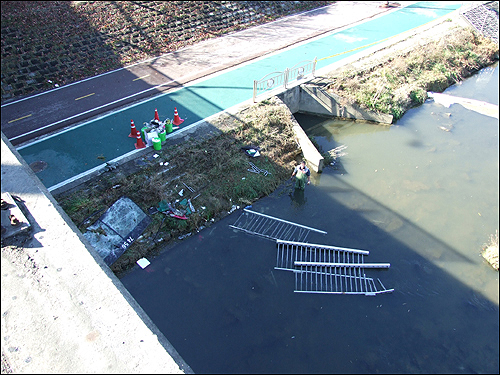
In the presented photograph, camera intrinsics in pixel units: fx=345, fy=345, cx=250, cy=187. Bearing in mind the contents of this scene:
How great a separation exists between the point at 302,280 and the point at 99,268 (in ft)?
17.5

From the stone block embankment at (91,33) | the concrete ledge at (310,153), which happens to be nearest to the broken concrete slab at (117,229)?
the concrete ledge at (310,153)

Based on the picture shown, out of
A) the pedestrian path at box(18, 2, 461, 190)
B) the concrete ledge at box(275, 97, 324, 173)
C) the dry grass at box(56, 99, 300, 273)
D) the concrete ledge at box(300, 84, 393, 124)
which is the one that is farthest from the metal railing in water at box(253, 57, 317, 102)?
the concrete ledge at box(275, 97, 324, 173)

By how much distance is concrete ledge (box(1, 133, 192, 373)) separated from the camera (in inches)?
232

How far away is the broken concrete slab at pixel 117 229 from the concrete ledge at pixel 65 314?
1787 mm

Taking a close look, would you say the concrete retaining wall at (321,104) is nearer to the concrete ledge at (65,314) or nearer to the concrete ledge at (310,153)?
the concrete ledge at (310,153)

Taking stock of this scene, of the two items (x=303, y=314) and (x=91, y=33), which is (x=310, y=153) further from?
(x=91, y=33)

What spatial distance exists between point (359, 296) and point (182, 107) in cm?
1039

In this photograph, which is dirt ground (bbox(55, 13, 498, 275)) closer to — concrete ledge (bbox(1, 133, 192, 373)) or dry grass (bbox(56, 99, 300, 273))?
dry grass (bbox(56, 99, 300, 273))

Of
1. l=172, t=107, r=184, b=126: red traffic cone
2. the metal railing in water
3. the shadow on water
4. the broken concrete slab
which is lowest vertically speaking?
the shadow on water

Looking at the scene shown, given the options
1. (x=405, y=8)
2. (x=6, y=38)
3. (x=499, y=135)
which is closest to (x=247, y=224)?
(x=499, y=135)

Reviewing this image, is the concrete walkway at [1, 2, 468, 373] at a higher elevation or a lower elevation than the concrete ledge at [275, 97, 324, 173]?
higher

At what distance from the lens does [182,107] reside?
14992 millimetres

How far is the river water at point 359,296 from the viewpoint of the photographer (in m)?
8.20

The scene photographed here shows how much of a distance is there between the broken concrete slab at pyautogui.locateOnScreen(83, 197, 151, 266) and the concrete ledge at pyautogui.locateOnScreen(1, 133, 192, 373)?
5.86 feet
